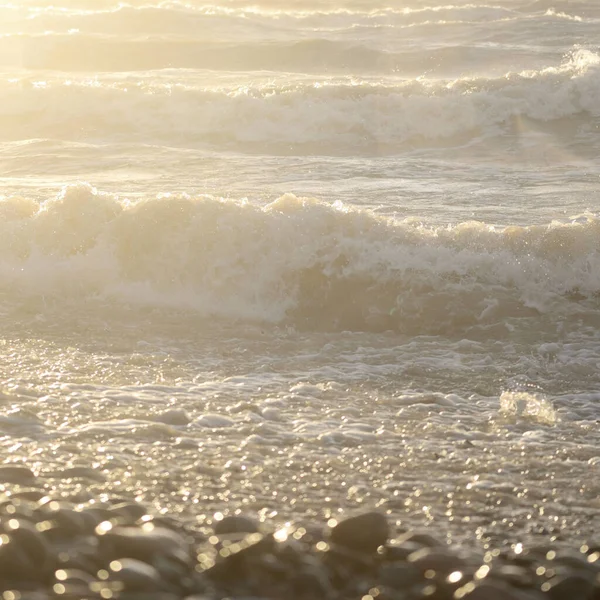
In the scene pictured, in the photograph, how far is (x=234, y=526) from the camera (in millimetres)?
3604

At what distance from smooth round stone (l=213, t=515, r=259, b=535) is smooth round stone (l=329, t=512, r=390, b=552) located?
31cm

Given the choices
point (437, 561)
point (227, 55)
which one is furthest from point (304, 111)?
point (437, 561)

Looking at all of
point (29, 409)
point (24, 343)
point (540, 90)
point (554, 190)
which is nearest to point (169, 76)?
point (540, 90)

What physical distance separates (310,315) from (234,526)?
390 cm

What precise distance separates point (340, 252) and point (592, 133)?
35.9 ft

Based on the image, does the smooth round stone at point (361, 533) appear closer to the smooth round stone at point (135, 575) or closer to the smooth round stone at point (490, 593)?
the smooth round stone at point (490, 593)

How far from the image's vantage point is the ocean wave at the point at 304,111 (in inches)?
668

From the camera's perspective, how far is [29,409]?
16.0 ft

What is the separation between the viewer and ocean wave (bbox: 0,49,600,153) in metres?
17.0

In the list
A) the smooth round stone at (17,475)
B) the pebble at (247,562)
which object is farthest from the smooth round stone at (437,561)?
the smooth round stone at (17,475)

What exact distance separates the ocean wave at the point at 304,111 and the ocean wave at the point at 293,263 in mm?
7766

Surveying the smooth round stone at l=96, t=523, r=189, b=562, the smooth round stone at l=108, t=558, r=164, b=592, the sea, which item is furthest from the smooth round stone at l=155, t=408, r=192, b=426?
the smooth round stone at l=108, t=558, r=164, b=592

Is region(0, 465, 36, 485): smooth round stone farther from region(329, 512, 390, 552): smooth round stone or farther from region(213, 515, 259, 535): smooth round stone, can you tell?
region(329, 512, 390, 552): smooth round stone

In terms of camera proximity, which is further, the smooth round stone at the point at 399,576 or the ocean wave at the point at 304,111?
the ocean wave at the point at 304,111
